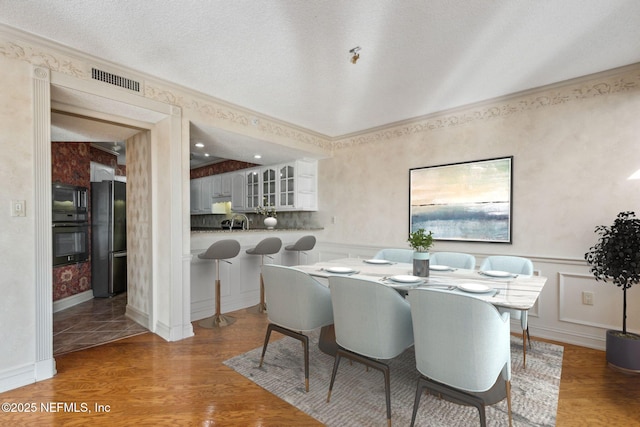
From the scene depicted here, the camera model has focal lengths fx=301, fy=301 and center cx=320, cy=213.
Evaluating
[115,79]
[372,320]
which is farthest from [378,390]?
[115,79]

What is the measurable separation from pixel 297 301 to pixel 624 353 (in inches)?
106

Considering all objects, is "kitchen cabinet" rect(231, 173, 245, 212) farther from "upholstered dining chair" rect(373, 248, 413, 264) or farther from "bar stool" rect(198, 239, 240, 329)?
"upholstered dining chair" rect(373, 248, 413, 264)

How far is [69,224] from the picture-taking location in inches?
168

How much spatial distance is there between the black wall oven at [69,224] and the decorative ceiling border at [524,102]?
4420 mm

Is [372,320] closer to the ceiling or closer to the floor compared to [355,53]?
closer to the floor

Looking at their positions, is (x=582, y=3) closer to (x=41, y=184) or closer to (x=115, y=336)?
(x=41, y=184)

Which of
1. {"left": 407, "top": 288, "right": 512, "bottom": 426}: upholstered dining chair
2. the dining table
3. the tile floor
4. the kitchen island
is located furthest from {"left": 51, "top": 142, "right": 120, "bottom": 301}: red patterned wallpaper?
{"left": 407, "top": 288, "right": 512, "bottom": 426}: upholstered dining chair

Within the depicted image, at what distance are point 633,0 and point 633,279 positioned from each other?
2010 millimetres

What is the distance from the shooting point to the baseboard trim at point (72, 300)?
397cm

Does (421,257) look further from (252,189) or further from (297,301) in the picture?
(252,189)

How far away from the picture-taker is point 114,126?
3.20 metres

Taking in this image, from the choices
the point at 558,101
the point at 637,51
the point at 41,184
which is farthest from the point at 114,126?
the point at 637,51

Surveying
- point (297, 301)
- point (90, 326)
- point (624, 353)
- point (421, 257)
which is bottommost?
point (90, 326)

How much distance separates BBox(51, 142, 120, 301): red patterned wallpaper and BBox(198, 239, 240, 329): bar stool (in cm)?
→ 219
